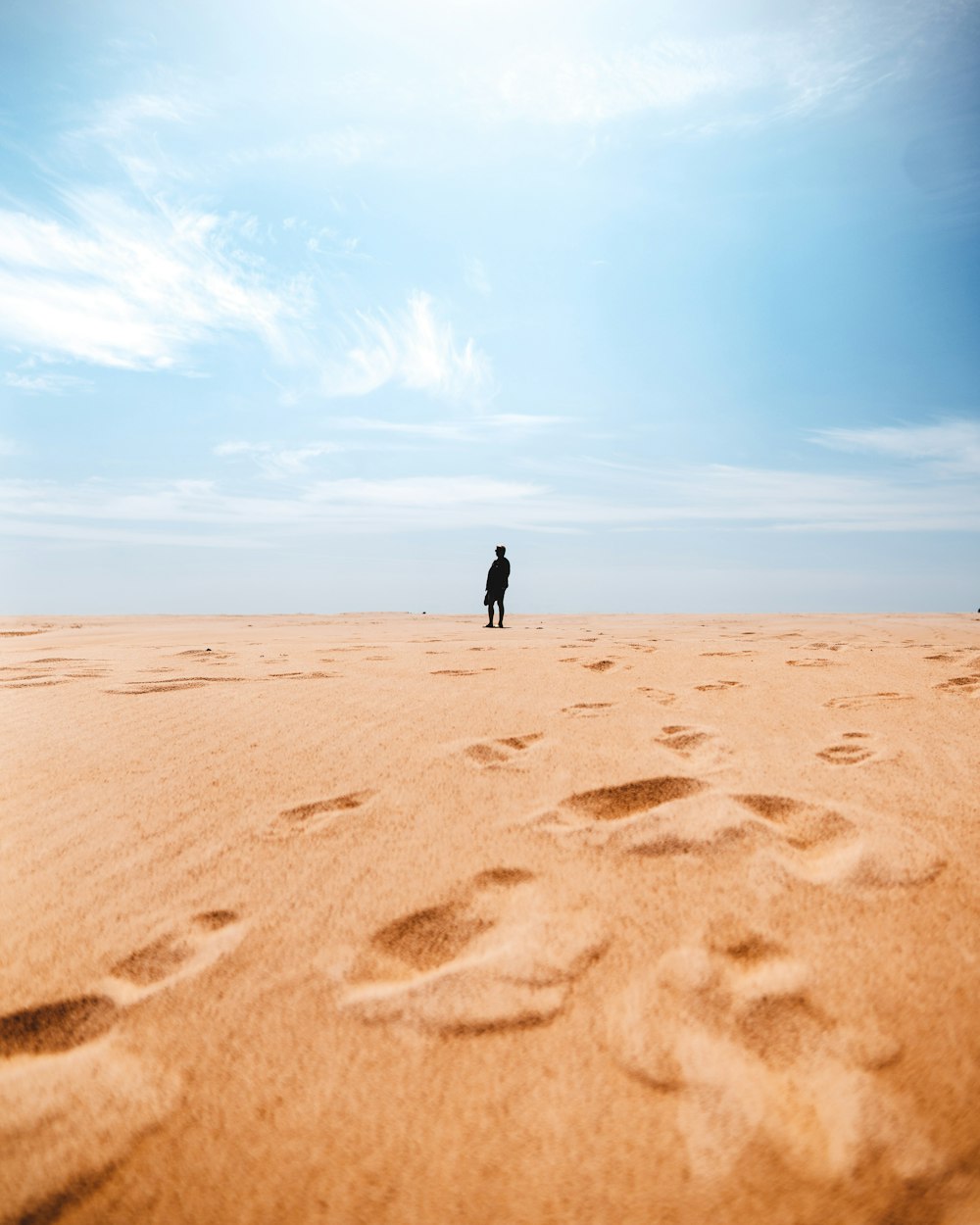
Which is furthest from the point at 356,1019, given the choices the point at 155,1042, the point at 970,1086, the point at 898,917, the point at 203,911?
the point at 898,917

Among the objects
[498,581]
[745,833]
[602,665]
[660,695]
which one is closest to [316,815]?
[745,833]

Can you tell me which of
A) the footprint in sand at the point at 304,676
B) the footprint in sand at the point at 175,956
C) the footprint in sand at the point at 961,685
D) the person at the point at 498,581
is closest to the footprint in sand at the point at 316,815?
the footprint in sand at the point at 175,956

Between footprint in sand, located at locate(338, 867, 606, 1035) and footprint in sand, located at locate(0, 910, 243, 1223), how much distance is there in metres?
0.30

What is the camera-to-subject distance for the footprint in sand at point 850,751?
212cm

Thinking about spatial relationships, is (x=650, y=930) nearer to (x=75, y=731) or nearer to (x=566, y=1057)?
(x=566, y=1057)

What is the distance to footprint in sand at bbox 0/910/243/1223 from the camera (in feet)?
2.72

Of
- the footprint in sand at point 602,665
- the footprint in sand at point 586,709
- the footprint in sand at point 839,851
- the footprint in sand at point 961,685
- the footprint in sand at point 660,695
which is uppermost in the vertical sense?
the footprint in sand at point 602,665

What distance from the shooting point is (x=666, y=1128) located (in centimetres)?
87

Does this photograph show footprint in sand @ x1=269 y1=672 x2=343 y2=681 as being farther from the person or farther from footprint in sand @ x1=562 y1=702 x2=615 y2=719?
the person

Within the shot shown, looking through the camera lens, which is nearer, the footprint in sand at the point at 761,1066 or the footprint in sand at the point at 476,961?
the footprint in sand at the point at 761,1066

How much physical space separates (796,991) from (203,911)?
109 centimetres

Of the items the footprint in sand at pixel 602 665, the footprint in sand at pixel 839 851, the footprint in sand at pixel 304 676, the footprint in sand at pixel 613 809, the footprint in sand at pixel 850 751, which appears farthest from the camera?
the footprint in sand at pixel 602 665

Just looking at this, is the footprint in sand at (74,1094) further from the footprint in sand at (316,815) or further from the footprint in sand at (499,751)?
the footprint in sand at (499,751)

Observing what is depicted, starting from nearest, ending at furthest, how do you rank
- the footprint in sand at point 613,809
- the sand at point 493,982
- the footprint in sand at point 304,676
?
the sand at point 493,982 → the footprint in sand at point 613,809 → the footprint in sand at point 304,676
